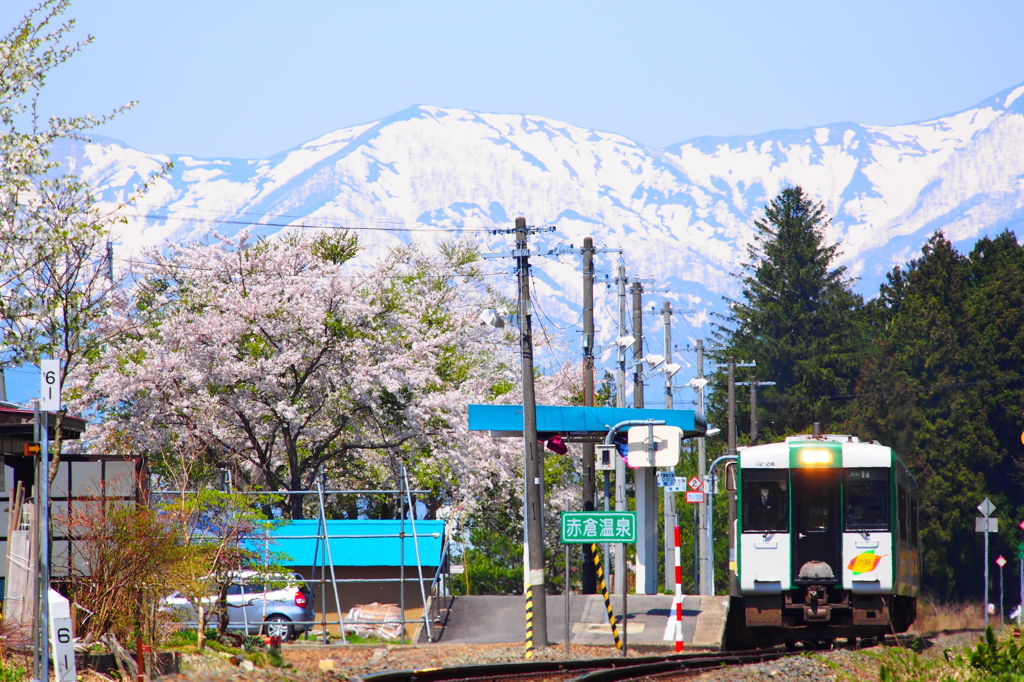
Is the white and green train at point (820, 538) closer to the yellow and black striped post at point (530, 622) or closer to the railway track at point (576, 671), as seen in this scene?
the railway track at point (576, 671)

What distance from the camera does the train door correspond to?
17734 mm

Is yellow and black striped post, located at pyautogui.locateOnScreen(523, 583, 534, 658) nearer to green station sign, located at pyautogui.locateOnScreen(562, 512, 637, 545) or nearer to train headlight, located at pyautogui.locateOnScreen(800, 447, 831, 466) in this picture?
green station sign, located at pyautogui.locateOnScreen(562, 512, 637, 545)

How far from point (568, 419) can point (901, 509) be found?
9.68 meters

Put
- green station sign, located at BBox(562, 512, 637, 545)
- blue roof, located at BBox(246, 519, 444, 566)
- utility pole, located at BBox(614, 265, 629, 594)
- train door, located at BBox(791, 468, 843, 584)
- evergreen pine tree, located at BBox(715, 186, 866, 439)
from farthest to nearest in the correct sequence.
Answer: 1. evergreen pine tree, located at BBox(715, 186, 866, 439)
2. blue roof, located at BBox(246, 519, 444, 566)
3. utility pole, located at BBox(614, 265, 629, 594)
4. train door, located at BBox(791, 468, 843, 584)
5. green station sign, located at BBox(562, 512, 637, 545)

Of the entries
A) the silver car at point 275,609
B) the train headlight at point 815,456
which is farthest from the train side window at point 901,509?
the silver car at point 275,609

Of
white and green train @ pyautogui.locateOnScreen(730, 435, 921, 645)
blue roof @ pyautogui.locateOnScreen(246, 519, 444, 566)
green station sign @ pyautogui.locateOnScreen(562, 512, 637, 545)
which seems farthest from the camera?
blue roof @ pyautogui.locateOnScreen(246, 519, 444, 566)

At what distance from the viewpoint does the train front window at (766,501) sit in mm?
18016

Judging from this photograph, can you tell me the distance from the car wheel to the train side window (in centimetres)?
1227

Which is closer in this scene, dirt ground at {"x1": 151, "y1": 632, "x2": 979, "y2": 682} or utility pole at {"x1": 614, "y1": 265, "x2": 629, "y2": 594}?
Result: dirt ground at {"x1": 151, "y1": 632, "x2": 979, "y2": 682}

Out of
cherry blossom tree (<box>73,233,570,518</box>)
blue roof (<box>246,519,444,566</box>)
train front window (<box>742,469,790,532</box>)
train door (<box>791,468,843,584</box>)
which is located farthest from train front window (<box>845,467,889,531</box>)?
cherry blossom tree (<box>73,233,570,518</box>)

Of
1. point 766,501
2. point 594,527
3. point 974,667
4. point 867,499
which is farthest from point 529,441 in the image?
point 974,667

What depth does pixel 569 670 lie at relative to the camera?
15258mm

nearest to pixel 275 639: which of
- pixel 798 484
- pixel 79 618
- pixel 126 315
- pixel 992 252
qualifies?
pixel 79 618

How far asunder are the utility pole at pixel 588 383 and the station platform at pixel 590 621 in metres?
2.67
